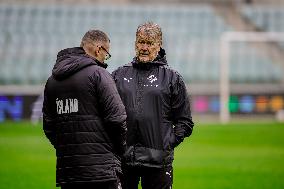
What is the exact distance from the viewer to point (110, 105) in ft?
18.7

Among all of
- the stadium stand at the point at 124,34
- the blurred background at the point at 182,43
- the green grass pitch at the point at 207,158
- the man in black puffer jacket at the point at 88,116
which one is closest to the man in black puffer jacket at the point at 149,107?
the man in black puffer jacket at the point at 88,116

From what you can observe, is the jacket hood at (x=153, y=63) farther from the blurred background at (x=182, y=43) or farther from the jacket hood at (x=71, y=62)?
the blurred background at (x=182, y=43)

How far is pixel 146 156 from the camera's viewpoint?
623 centimetres

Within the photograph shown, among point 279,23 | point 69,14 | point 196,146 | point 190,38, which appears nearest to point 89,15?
point 69,14

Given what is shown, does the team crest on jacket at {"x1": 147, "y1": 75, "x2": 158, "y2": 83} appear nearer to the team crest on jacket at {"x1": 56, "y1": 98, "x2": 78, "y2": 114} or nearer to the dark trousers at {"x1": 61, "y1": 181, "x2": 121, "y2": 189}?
the team crest on jacket at {"x1": 56, "y1": 98, "x2": 78, "y2": 114}

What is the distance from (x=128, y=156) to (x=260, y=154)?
10.6 meters

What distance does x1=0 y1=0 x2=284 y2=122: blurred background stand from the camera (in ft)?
82.9

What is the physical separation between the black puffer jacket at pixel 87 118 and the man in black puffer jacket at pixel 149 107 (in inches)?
17.6

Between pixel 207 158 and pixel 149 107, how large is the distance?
9927 millimetres

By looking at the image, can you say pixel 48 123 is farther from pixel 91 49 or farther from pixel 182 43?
pixel 182 43

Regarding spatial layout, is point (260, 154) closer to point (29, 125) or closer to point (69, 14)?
point (29, 125)

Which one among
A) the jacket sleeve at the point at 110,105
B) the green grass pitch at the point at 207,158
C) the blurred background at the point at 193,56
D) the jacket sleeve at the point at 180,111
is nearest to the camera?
the jacket sleeve at the point at 110,105

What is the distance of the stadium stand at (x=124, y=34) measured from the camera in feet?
90.2

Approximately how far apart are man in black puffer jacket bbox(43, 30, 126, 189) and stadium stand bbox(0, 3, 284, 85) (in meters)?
20.7
